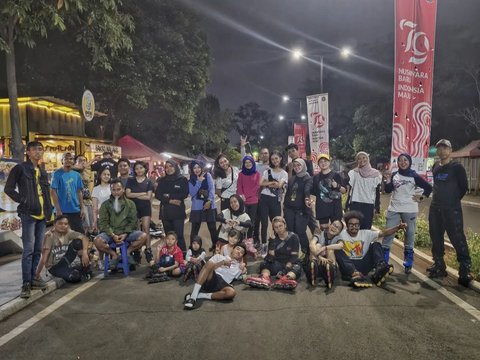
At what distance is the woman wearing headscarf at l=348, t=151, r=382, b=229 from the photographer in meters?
6.56

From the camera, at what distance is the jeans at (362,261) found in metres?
5.67

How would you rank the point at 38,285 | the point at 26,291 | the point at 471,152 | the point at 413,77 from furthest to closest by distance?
1. the point at 471,152
2. the point at 413,77
3. the point at 38,285
4. the point at 26,291

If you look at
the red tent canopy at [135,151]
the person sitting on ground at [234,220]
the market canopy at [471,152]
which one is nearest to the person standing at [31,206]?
the person sitting on ground at [234,220]

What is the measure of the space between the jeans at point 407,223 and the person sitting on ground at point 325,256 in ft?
3.25

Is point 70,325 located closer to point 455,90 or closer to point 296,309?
point 296,309

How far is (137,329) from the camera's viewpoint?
13.5 ft

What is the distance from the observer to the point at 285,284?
5.33 meters

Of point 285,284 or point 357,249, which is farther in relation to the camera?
point 357,249

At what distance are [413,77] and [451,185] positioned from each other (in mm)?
2513

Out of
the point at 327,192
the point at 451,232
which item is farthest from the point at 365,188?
the point at 451,232

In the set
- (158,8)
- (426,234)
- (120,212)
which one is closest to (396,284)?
(426,234)

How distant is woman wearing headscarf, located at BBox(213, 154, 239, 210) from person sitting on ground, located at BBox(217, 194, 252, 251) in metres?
0.84

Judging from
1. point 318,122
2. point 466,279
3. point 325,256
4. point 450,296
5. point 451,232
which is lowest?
point 450,296

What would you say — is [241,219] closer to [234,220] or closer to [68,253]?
[234,220]
